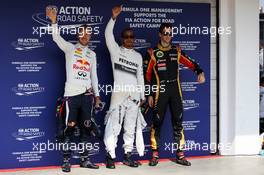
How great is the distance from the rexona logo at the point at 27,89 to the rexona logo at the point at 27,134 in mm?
485

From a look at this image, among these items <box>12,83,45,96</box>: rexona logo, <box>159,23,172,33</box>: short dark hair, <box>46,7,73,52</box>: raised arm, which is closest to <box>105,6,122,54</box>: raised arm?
<box>46,7,73,52</box>: raised arm

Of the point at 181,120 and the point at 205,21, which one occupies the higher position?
the point at 205,21

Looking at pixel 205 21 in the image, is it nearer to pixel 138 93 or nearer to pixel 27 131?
pixel 138 93

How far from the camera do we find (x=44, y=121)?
21.7 feet

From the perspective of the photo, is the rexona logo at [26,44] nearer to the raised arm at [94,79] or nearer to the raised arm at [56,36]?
the raised arm at [56,36]

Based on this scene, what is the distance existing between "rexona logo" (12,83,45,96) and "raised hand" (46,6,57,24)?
36.0 inches

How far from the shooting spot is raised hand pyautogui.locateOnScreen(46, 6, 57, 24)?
20.6 feet

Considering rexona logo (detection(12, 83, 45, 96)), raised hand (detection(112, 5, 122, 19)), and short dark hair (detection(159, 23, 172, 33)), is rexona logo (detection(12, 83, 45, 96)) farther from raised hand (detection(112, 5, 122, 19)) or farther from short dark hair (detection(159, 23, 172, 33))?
short dark hair (detection(159, 23, 172, 33))

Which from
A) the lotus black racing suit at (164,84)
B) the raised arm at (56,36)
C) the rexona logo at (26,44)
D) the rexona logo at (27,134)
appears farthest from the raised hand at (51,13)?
the rexona logo at (27,134)

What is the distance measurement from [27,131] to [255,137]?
339cm

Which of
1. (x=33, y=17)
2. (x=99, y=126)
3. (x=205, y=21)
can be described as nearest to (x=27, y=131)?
(x=99, y=126)

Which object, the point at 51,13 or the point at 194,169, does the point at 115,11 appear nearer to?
the point at 51,13

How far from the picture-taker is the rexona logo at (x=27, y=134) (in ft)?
21.4

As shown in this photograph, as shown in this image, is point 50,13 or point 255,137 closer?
point 50,13
